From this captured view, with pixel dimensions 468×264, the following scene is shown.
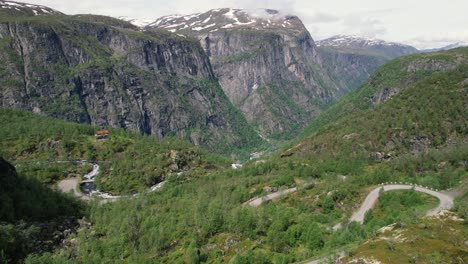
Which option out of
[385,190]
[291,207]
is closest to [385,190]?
[385,190]

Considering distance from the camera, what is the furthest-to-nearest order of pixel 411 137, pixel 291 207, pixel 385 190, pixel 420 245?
pixel 411 137 < pixel 291 207 < pixel 385 190 < pixel 420 245

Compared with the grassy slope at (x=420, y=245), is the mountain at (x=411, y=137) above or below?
below

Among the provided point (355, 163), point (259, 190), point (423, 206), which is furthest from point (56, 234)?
point (355, 163)

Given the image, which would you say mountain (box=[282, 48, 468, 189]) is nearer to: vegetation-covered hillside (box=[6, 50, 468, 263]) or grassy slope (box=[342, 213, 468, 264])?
vegetation-covered hillside (box=[6, 50, 468, 263])

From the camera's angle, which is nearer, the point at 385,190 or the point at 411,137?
the point at 385,190

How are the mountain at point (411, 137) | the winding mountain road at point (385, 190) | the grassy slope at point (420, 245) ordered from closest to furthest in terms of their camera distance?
the grassy slope at point (420, 245)
the winding mountain road at point (385, 190)
the mountain at point (411, 137)

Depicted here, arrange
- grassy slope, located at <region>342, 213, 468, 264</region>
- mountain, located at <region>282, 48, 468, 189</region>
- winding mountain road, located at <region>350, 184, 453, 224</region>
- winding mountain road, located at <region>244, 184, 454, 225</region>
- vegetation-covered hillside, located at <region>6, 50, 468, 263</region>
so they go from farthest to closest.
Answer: mountain, located at <region>282, 48, 468, 189</region>
winding mountain road, located at <region>350, 184, 453, 224</region>
winding mountain road, located at <region>244, 184, 454, 225</region>
vegetation-covered hillside, located at <region>6, 50, 468, 263</region>
grassy slope, located at <region>342, 213, 468, 264</region>

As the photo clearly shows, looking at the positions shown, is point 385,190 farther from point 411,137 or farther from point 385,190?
point 411,137

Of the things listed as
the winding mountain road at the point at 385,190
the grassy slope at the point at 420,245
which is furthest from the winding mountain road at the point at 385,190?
the grassy slope at the point at 420,245

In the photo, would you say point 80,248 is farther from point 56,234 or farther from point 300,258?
point 300,258

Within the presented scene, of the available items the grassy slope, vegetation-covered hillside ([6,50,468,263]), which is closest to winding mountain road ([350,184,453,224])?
vegetation-covered hillside ([6,50,468,263])

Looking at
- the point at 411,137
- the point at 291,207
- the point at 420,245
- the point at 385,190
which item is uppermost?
the point at 420,245

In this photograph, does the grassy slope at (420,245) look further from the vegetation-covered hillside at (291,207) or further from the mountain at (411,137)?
the mountain at (411,137)

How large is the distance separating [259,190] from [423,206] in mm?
54919
